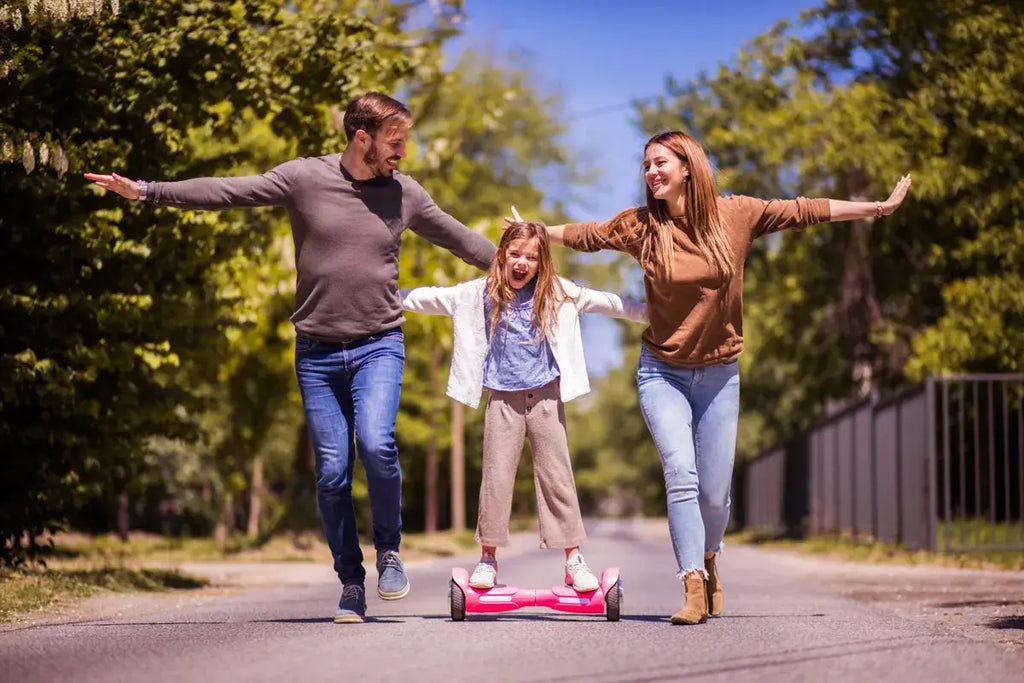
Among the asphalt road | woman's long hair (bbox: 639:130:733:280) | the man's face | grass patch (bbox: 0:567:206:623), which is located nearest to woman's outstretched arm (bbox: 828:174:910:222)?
woman's long hair (bbox: 639:130:733:280)

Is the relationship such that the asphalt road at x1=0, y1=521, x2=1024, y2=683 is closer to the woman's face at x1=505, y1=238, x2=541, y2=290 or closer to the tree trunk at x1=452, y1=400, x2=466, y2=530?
the woman's face at x1=505, y1=238, x2=541, y2=290

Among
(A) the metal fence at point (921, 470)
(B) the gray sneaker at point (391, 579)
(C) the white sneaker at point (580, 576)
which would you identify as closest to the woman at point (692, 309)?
(C) the white sneaker at point (580, 576)

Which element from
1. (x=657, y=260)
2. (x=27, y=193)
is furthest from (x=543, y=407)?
(x=27, y=193)

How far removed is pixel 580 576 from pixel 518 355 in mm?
1077

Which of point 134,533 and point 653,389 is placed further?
point 134,533

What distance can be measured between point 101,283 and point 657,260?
479 cm

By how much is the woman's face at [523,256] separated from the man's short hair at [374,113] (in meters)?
0.75

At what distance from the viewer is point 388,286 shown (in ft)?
20.2

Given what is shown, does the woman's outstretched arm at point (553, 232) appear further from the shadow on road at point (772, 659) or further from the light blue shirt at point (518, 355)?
the shadow on road at point (772, 659)

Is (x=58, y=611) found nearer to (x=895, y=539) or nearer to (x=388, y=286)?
(x=388, y=286)

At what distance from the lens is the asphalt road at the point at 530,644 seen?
4551 mm

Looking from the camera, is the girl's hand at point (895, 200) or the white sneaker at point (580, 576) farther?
the girl's hand at point (895, 200)

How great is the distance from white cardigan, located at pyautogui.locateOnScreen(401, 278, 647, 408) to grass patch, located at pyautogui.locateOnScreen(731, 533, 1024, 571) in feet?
26.6

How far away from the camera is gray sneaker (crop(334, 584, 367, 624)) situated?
628 centimetres
